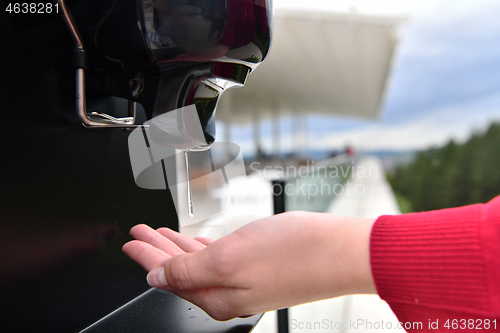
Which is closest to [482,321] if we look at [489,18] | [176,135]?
[176,135]

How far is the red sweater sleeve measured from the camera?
27 cm

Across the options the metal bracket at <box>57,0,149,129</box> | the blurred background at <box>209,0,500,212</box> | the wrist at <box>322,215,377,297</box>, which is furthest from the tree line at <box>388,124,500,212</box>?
the metal bracket at <box>57,0,149,129</box>

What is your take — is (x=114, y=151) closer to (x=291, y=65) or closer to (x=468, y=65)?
(x=291, y=65)

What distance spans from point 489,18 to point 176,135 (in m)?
25.3

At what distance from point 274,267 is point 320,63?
19.3ft

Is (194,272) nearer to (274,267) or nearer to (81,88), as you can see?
(274,267)

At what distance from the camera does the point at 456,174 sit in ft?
48.5

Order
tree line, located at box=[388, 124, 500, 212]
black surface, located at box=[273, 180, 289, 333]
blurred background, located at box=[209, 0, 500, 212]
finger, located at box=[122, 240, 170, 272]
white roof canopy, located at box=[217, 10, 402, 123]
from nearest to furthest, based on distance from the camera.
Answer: finger, located at box=[122, 240, 170, 272]
black surface, located at box=[273, 180, 289, 333]
white roof canopy, located at box=[217, 10, 402, 123]
blurred background, located at box=[209, 0, 500, 212]
tree line, located at box=[388, 124, 500, 212]

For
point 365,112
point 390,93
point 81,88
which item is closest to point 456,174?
point 365,112

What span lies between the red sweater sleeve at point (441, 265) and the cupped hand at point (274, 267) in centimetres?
2

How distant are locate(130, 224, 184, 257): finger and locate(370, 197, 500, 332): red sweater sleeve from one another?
0.26 metres
